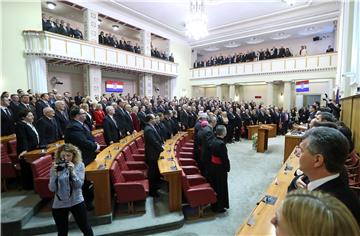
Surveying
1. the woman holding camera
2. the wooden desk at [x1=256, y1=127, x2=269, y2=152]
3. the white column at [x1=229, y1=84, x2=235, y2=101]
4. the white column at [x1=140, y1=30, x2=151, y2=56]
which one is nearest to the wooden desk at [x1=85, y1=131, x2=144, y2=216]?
the woman holding camera

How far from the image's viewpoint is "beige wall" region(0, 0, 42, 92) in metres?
9.16

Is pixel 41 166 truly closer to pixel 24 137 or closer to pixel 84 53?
pixel 24 137

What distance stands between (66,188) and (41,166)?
4.62ft

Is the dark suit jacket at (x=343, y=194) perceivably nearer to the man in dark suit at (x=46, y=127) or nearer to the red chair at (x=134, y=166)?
the red chair at (x=134, y=166)

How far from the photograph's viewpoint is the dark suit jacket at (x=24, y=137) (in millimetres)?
4125

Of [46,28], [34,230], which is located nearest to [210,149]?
[34,230]

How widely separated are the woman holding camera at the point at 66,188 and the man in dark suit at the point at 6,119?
4018 mm

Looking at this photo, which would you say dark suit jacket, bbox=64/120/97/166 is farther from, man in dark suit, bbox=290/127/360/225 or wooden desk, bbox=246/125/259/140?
wooden desk, bbox=246/125/259/140

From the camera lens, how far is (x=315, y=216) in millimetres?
741

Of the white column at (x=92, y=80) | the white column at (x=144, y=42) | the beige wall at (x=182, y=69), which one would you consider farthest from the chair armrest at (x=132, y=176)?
the beige wall at (x=182, y=69)

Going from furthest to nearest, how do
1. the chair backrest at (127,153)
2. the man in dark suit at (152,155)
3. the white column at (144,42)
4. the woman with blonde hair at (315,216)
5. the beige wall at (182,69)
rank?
1. the beige wall at (182,69)
2. the white column at (144,42)
3. the chair backrest at (127,153)
4. the man in dark suit at (152,155)
5. the woman with blonde hair at (315,216)

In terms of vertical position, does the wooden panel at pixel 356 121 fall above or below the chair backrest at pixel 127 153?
above

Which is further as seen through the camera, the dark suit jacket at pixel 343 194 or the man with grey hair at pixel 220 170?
the man with grey hair at pixel 220 170

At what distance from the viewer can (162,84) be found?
1920 centimetres
